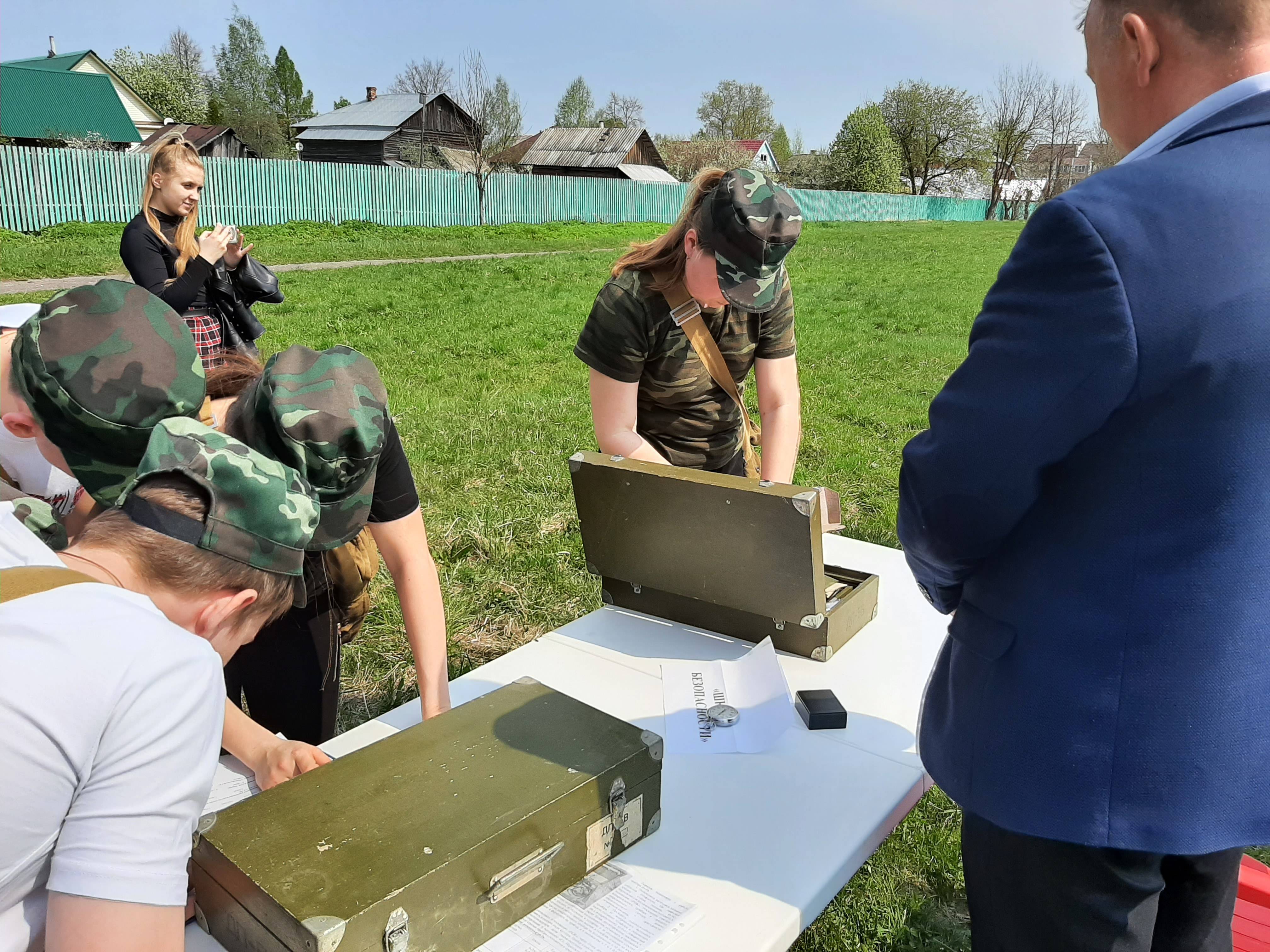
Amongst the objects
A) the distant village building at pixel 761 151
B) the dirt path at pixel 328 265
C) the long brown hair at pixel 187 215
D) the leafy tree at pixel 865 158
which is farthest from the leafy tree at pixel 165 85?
the long brown hair at pixel 187 215

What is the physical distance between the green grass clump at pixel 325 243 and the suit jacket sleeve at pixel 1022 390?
25.2 feet

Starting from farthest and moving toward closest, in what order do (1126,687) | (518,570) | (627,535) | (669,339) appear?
1. (518,570)
2. (669,339)
3. (627,535)
4. (1126,687)

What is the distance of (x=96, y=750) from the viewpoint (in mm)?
835

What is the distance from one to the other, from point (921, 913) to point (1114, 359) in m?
1.85

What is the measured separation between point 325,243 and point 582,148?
31875mm

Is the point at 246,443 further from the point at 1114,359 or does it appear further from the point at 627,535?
the point at 1114,359

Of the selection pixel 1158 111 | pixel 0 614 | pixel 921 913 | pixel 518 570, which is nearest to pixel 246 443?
pixel 0 614

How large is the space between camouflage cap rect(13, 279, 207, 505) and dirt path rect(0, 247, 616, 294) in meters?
4.59

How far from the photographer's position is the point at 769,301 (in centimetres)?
223

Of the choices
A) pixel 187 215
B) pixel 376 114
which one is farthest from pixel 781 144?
pixel 187 215

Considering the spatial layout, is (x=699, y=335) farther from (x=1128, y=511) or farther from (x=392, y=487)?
(x=1128, y=511)

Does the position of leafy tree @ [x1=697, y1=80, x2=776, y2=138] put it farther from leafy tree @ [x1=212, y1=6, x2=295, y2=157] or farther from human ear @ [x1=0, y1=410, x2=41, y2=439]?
human ear @ [x1=0, y1=410, x2=41, y2=439]

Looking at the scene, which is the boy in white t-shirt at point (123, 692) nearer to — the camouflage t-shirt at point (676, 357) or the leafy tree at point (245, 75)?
the camouflage t-shirt at point (676, 357)

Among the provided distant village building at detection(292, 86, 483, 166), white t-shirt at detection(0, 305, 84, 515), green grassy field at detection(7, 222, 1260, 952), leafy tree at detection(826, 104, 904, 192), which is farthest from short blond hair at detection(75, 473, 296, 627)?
leafy tree at detection(826, 104, 904, 192)
